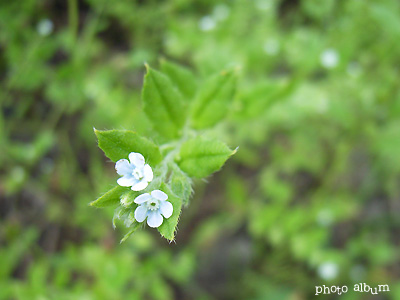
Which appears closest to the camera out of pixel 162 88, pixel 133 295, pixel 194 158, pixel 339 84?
pixel 194 158

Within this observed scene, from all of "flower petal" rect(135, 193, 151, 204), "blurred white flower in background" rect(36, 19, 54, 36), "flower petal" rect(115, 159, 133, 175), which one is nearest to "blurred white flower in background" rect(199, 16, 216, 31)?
"blurred white flower in background" rect(36, 19, 54, 36)

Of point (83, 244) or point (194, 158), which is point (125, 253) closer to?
point (83, 244)

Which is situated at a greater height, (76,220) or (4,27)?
(4,27)

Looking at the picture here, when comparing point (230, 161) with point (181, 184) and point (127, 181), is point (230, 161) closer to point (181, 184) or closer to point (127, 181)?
point (181, 184)

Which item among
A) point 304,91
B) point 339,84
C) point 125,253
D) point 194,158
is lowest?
point 194,158

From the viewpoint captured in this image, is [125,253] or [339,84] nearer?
[125,253]

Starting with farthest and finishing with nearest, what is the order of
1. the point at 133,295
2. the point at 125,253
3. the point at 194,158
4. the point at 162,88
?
the point at 125,253, the point at 133,295, the point at 162,88, the point at 194,158

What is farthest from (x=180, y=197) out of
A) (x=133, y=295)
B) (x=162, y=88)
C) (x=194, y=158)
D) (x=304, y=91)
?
(x=304, y=91)

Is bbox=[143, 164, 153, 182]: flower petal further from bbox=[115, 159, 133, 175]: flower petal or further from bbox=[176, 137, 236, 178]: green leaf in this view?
bbox=[176, 137, 236, 178]: green leaf
